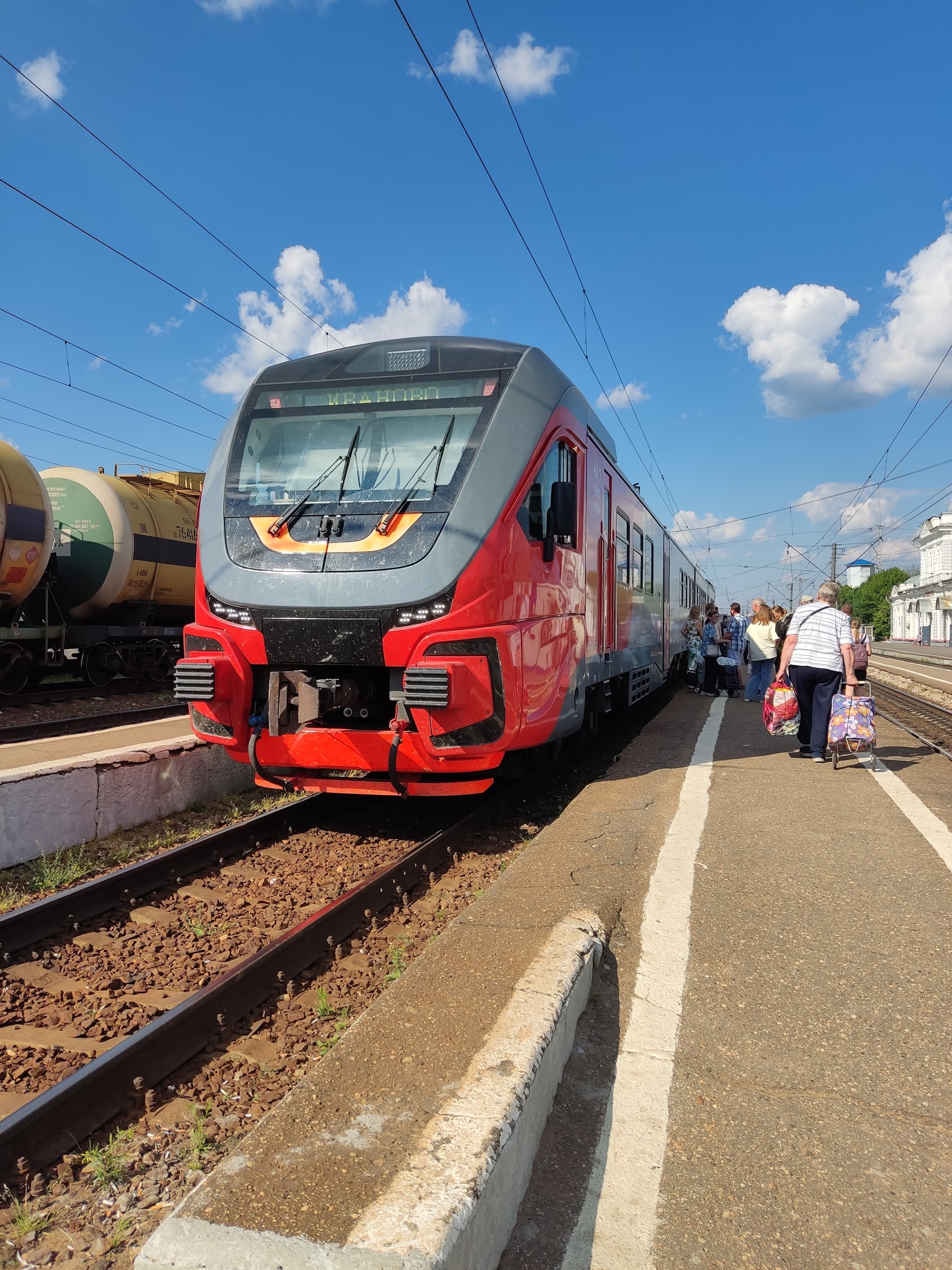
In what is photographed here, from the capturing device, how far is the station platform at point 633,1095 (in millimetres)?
1823

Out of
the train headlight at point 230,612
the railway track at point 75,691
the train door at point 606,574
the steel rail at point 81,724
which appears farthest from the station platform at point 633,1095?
the railway track at point 75,691

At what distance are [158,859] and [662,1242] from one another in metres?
3.63

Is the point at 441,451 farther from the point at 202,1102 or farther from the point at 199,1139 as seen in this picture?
the point at 199,1139

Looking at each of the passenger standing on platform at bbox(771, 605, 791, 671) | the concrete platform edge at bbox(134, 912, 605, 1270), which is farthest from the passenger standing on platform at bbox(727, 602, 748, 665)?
the concrete platform edge at bbox(134, 912, 605, 1270)

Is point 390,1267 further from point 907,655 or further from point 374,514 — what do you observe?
point 907,655

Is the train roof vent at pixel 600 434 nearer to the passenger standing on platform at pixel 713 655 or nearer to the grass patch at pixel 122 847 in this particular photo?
the grass patch at pixel 122 847

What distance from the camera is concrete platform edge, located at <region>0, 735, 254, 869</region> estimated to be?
5.13 m

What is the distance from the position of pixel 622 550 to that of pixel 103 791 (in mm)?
5548

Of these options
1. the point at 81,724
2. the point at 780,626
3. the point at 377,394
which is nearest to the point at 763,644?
the point at 780,626

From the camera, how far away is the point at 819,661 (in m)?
7.19

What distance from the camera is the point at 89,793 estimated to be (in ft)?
18.5

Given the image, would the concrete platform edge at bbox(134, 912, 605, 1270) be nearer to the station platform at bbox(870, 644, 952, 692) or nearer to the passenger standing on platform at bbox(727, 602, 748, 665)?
the passenger standing on platform at bbox(727, 602, 748, 665)

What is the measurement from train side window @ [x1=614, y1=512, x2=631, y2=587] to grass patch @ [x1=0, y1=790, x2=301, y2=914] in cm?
386

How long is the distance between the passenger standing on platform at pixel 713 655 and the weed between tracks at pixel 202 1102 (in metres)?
11.3
